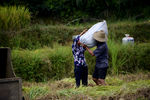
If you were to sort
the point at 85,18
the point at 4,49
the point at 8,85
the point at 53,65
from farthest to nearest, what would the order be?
1. the point at 85,18
2. the point at 53,65
3. the point at 4,49
4. the point at 8,85

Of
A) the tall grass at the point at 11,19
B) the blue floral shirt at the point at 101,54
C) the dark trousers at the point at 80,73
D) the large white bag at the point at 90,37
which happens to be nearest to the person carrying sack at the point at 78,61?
the dark trousers at the point at 80,73

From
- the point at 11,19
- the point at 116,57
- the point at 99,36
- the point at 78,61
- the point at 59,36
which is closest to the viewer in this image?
the point at 99,36

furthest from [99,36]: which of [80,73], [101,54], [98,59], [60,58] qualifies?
[60,58]

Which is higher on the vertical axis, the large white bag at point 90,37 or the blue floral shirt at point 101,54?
the large white bag at point 90,37

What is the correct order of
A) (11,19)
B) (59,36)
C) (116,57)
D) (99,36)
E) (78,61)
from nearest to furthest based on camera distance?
(99,36), (78,61), (116,57), (11,19), (59,36)

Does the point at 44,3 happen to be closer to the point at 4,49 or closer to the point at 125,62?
the point at 125,62

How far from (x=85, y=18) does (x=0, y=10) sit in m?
4.15

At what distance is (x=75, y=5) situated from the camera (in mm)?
12398

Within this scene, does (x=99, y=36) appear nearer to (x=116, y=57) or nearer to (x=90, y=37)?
(x=90, y=37)

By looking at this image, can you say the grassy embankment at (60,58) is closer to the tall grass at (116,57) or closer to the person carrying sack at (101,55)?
the tall grass at (116,57)

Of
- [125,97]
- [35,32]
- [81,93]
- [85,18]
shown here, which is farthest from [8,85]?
[85,18]

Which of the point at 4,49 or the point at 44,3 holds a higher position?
the point at 44,3

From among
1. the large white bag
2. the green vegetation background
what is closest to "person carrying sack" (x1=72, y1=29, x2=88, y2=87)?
the large white bag

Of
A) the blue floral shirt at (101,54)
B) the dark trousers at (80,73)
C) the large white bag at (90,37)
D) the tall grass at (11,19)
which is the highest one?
the tall grass at (11,19)
